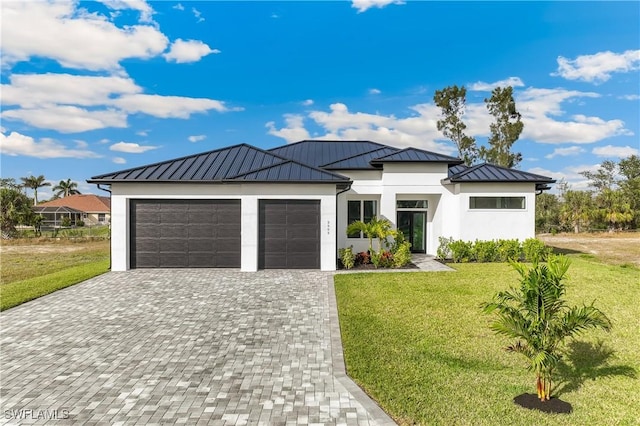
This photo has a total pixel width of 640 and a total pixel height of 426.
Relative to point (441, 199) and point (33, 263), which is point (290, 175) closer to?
point (441, 199)

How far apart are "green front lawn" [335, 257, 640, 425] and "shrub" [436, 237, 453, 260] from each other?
19.6 ft

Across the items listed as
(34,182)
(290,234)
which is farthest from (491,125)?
(34,182)

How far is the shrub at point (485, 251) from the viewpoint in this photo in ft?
50.1

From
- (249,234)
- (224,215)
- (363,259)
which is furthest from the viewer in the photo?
(363,259)

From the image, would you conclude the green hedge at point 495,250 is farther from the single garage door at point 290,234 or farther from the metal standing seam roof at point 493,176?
the single garage door at point 290,234

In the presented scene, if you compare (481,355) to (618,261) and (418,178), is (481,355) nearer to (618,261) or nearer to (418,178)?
(418,178)

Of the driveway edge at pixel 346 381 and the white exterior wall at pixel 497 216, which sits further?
the white exterior wall at pixel 497 216

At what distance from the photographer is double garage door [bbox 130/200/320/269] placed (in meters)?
13.2

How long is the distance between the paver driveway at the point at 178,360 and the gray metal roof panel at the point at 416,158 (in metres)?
8.47

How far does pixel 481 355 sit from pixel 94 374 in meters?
5.99

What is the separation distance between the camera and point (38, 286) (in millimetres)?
10703

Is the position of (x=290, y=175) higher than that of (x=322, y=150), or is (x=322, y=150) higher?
(x=322, y=150)

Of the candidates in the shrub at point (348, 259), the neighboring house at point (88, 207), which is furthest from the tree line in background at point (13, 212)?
the shrub at point (348, 259)

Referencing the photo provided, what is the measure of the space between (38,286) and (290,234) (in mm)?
8121
